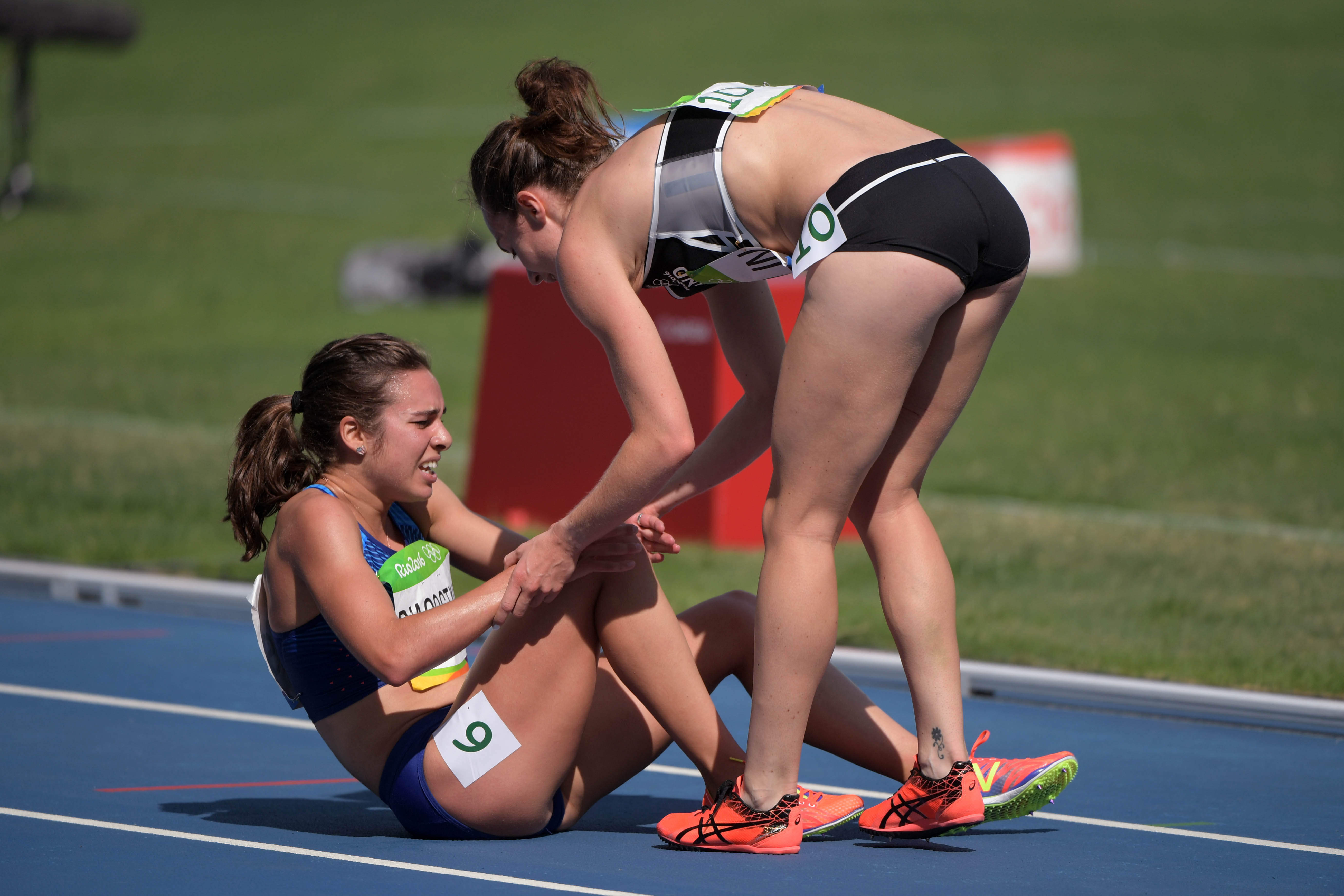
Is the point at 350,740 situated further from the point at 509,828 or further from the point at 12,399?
the point at 12,399

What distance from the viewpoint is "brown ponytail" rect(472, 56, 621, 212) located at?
11.8 feet

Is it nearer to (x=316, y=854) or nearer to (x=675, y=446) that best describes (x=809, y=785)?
(x=316, y=854)

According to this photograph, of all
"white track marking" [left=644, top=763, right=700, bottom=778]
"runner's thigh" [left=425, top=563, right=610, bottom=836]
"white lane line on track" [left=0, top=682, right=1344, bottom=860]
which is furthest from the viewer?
"white track marking" [left=644, top=763, right=700, bottom=778]

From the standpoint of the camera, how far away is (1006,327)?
56.4 feet

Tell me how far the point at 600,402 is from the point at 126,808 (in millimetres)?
4356

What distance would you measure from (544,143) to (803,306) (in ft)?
2.24

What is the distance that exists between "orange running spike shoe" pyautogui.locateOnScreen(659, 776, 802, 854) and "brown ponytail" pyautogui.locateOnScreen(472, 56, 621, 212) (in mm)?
1431

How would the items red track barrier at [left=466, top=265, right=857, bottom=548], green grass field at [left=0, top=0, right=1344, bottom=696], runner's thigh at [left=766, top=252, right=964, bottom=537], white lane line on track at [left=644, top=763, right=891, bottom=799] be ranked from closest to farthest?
runner's thigh at [left=766, top=252, right=964, bottom=537], white lane line on track at [left=644, top=763, right=891, bottom=799], green grass field at [left=0, top=0, right=1344, bottom=696], red track barrier at [left=466, top=265, right=857, bottom=548]

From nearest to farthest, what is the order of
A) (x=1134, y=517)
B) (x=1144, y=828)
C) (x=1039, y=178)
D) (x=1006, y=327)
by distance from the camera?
(x=1144, y=828) → (x=1134, y=517) → (x=1006, y=327) → (x=1039, y=178)

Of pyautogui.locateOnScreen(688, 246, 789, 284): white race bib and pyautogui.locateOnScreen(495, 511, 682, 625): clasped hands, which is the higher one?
pyautogui.locateOnScreen(688, 246, 789, 284): white race bib

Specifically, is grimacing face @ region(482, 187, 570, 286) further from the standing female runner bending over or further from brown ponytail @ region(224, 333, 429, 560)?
brown ponytail @ region(224, 333, 429, 560)

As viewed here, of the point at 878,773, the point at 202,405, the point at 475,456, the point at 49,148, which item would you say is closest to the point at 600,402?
the point at 475,456

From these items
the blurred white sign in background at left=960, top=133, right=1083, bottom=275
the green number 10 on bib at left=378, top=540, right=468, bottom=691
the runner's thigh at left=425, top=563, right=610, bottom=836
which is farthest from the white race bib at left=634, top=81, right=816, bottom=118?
the blurred white sign in background at left=960, top=133, right=1083, bottom=275

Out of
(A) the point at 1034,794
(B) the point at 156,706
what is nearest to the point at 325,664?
Result: (A) the point at 1034,794
